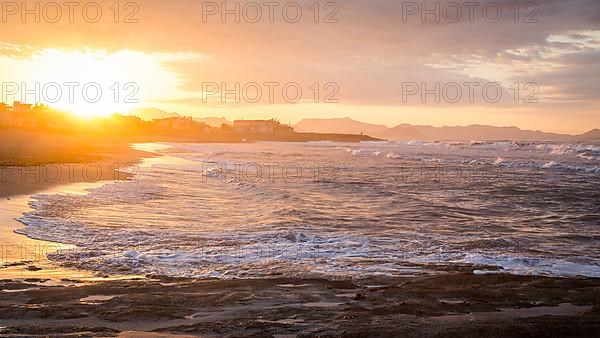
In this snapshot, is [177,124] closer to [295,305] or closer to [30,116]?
[30,116]

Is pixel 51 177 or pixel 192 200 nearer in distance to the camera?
pixel 192 200

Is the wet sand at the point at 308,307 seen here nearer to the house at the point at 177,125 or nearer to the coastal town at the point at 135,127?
the coastal town at the point at 135,127

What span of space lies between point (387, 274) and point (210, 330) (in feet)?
12.3

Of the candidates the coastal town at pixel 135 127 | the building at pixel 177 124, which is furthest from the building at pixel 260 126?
the building at pixel 177 124

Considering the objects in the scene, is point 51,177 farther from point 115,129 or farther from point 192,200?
point 115,129

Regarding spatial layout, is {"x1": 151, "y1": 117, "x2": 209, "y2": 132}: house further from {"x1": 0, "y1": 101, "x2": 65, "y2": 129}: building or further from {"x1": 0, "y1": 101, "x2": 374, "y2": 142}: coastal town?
{"x1": 0, "y1": 101, "x2": 65, "y2": 129}: building

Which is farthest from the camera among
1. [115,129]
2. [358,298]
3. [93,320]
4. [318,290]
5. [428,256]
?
[115,129]

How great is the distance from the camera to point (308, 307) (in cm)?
634

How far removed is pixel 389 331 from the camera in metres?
5.31

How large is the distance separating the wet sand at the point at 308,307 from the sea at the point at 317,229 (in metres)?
0.86

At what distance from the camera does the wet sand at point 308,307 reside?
536 centimetres

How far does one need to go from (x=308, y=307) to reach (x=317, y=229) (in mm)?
6122

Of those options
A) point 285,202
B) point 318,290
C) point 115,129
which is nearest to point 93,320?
point 318,290

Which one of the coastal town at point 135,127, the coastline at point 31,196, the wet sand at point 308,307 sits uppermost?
the coastal town at point 135,127
